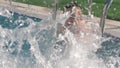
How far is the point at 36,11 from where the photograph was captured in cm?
1235

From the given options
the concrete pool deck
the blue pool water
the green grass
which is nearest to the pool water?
the concrete pool deck

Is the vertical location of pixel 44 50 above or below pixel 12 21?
above

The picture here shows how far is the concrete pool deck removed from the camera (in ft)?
33.3

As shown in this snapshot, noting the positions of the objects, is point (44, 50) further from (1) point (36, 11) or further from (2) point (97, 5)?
(2) point (97, 5)

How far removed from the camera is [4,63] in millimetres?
5828

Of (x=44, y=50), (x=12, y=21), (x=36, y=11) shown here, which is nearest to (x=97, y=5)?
(x=36, y=11)

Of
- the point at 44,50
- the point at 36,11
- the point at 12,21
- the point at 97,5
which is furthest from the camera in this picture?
the point at 97,5

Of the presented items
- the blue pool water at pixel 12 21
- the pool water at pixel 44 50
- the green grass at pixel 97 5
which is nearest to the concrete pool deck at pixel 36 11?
the blue pool water at pixel 12 21

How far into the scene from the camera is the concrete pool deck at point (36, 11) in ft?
33.3

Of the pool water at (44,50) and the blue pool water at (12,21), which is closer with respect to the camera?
the pool water at (44,50)

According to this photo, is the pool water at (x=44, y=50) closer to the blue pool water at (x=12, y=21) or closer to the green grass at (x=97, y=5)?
the blue pool water at (x=12, y=21)

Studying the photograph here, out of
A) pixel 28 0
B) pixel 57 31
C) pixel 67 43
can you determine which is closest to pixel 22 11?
pixel 28 0

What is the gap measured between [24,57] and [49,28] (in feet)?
2.13

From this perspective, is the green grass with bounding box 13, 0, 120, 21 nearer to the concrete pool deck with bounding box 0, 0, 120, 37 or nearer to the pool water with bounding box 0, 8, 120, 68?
the concrete pool deck with bounding box 0, 0, 120, 37
